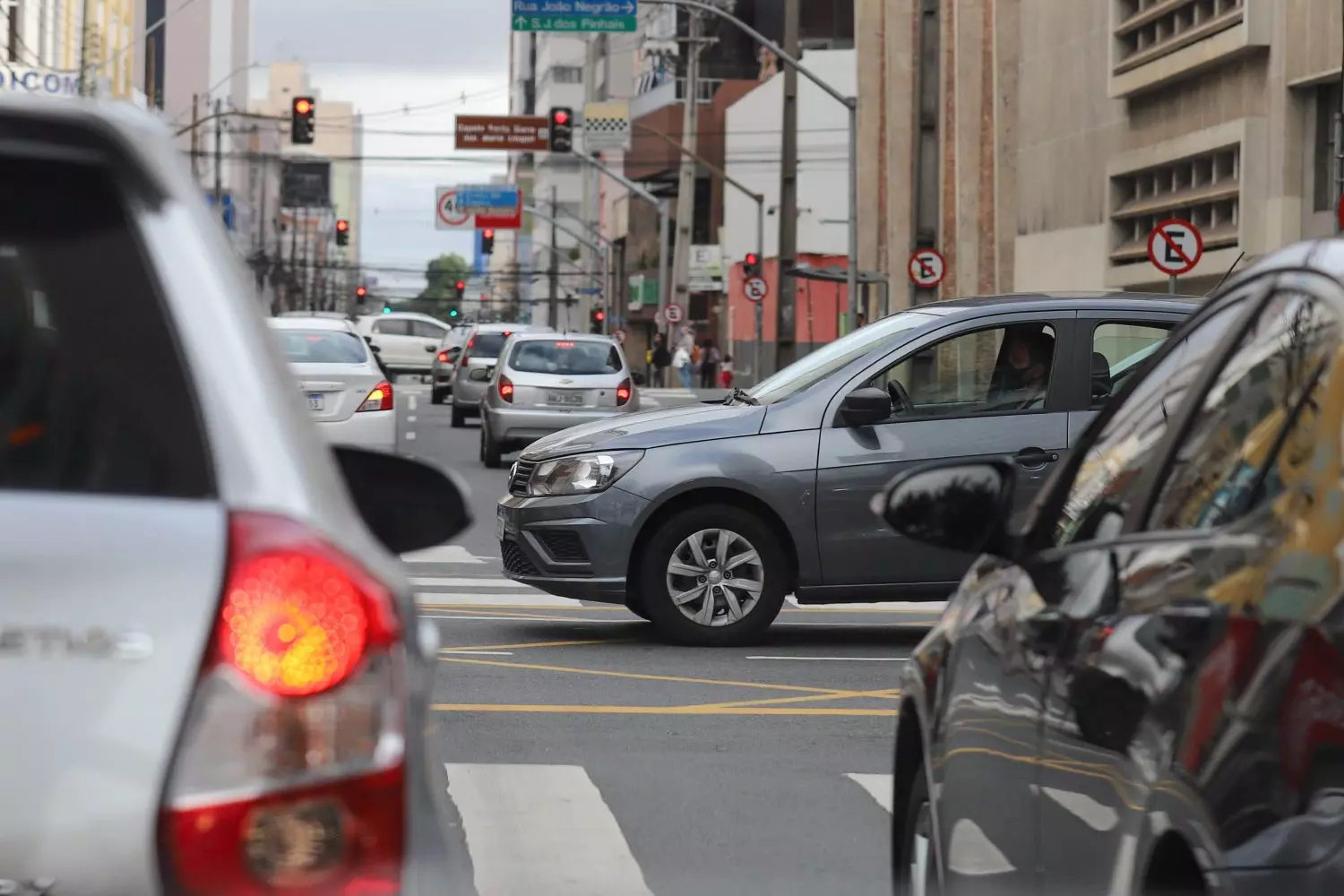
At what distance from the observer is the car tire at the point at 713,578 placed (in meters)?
11.0

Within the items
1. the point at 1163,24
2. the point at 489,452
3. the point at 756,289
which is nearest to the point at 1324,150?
the point at 1163,24

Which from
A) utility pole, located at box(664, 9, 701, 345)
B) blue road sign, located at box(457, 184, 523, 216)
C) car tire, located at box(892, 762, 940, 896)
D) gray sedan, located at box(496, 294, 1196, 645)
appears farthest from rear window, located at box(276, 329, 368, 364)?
blue road sign, located at box(457, 184, 523, 216)

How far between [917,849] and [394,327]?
5358 cm

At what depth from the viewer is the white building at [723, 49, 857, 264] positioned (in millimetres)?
74000

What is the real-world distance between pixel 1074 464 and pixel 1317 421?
1.32 metres

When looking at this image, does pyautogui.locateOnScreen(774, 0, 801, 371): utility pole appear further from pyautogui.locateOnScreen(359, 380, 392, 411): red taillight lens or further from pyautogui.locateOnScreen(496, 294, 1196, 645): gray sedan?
pyautogui.locateOnScreen(496, 294, 1196, 645): gray sedan

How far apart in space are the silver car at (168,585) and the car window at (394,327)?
55.0 metres

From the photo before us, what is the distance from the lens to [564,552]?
11242mm

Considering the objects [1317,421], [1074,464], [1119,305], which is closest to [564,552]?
[1119,305]

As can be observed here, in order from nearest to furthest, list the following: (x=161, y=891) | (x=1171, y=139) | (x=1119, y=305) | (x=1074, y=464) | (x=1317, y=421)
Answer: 1. (x=161, y=891)
2. (x=1317, y=421)
3. (x=1074, y=464)
4. (x=1119, y=305)
5. (x=1171, y=139)

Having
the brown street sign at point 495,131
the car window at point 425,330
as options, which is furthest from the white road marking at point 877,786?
the brown street sign at point 495,131

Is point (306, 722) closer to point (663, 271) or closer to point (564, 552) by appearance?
point (564, 552)

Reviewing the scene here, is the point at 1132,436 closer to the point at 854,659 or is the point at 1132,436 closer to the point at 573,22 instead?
the point at 854,659

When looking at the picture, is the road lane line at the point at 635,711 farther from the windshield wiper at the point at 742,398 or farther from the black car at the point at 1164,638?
the black car at the point at 1164,638
